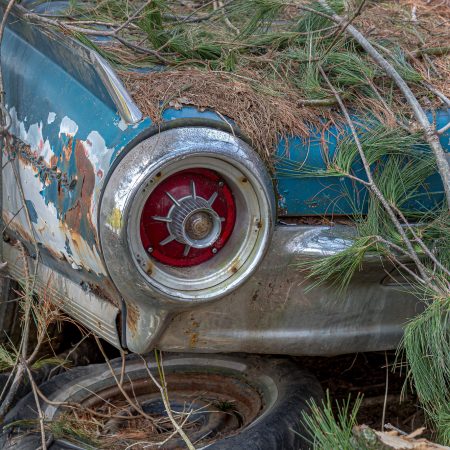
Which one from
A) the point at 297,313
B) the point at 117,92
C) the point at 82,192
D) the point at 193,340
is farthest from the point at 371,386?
the point at 117,92

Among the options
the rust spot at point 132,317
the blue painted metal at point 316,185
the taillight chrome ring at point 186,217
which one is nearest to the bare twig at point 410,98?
the blue painted metal at point 316,185

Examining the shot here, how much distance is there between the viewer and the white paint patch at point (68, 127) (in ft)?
8.64

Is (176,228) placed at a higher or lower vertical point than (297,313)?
higher

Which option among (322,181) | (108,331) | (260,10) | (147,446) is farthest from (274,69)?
(147,446)

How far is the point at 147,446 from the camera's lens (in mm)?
2701

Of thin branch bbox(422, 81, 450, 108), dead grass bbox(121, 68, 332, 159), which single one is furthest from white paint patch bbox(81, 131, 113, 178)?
thin branch bbox(422, 81, 450, 108)

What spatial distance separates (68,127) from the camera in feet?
8.75

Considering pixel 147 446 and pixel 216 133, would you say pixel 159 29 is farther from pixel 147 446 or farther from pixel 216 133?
pixel 147 446

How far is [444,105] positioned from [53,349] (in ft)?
5.55

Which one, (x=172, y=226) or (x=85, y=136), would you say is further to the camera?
(x=85, y=136)

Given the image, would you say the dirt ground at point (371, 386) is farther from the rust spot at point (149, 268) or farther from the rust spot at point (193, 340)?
the rust spot at point (149, 268)

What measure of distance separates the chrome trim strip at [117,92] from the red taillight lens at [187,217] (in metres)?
0.20

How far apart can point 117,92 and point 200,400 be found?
3.57ft

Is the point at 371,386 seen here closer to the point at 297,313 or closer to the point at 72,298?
the point at 297,313
